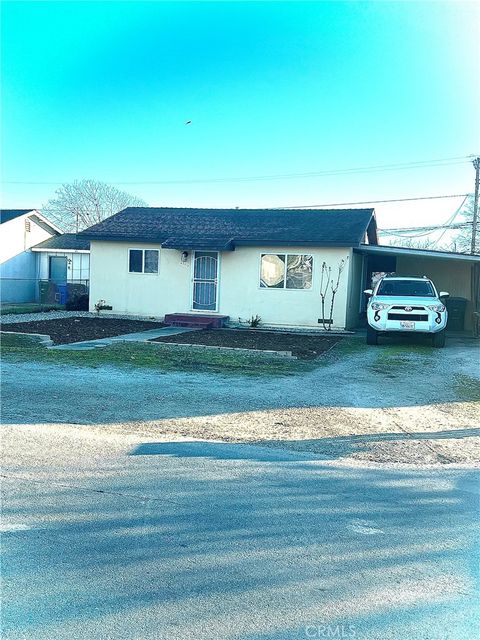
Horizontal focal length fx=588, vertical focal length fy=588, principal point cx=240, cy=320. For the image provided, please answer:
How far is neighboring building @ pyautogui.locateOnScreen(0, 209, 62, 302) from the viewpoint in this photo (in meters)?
29.6

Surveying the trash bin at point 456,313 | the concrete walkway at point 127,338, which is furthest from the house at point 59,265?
the trash bin at point 456,313

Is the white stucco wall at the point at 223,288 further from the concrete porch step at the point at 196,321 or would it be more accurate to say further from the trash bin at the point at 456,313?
the trash bin at the point at 456,313

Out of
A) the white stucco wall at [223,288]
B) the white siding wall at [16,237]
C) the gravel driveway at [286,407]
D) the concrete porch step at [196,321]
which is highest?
the white siding wall at [16,237]

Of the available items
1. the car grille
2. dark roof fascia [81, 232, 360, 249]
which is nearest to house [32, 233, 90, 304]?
dark roof fascia [81, 232, 360, 249]

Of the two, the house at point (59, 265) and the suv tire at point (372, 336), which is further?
the house at point (59, 265)

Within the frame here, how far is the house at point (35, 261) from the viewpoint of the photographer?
97.3ft

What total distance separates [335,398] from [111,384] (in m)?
3.45

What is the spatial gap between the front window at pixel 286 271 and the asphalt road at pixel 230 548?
13.3m

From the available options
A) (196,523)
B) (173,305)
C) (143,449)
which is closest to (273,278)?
(173,305)

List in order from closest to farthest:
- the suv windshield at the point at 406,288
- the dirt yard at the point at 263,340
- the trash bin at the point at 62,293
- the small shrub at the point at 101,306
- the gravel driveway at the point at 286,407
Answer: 1. the gravel driveway at the point at 286,407
2. the dirt yard at the point at 263,340
3. the suv windshield at the point at 406,288
4. the small shrub at the point at 101,306
5. the trash bin at the point at 62,293

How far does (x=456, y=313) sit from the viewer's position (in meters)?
20.7

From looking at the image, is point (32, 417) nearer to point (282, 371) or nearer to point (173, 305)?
point (282, 371)

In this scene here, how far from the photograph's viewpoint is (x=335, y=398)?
28.5ft

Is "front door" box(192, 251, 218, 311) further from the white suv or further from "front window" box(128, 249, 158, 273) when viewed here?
the white suv
